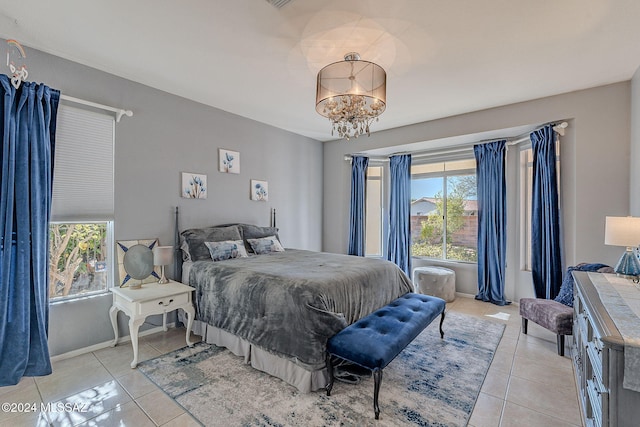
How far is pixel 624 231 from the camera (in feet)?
7.48

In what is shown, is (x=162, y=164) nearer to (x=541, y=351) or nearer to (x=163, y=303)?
(x=163, y=303)

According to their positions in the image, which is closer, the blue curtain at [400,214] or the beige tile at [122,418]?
the beige tile at [122,418]

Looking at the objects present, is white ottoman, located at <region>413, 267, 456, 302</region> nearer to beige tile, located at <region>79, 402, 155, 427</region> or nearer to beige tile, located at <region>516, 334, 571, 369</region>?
beige tile, located at <region>516, 334, 571, 369</region>

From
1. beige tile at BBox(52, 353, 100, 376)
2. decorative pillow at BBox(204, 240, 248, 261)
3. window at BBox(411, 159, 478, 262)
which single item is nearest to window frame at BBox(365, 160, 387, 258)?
window at BBox(411, 159, 478, 262)

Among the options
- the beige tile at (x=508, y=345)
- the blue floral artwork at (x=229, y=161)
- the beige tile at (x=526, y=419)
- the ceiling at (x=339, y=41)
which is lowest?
the beige tile at (x=508, y=345)

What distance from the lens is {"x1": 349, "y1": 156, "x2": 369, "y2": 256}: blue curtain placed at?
213 inches

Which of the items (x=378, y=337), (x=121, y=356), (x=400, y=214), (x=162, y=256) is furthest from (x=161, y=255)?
(x=400, y=214)

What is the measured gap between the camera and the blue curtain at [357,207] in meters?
5.40

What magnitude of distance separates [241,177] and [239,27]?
91.0 inches

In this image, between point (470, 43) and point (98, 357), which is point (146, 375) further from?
point (470, 43)

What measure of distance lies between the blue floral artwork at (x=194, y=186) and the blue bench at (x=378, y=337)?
258 cm

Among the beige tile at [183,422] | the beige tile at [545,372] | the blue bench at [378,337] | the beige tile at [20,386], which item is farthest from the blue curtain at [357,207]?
the beige tile at [20,386]

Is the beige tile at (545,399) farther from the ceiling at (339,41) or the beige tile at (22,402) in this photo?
the beige tile at (22,402)

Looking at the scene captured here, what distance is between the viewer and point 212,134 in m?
3.86
